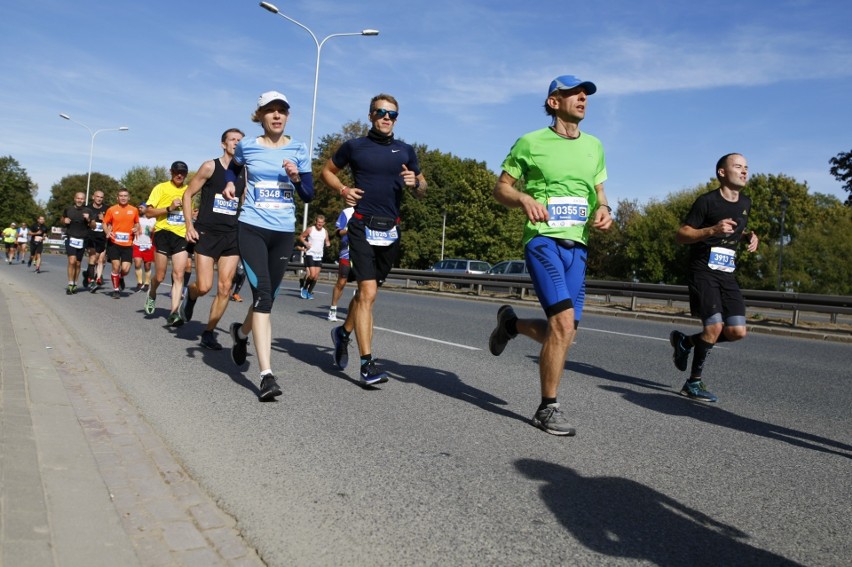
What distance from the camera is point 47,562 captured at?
8.32 feet

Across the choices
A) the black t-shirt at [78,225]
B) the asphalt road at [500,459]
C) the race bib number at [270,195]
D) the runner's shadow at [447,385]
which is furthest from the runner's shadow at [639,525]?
the black t-shirt at [78,225]

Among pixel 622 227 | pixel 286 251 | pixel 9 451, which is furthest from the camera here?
pixel 622 227

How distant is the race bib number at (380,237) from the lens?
6.00 meters

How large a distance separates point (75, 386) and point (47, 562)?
3.27 m

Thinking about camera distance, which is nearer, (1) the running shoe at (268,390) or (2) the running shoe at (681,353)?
(1) the running shoe at (268,390)

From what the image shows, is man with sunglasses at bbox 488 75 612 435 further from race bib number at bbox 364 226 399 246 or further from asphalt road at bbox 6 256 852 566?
race bib number at bbox 364 226 399 246

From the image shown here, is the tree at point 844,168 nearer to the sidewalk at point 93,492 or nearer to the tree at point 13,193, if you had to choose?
the sidewalk at point 93,492

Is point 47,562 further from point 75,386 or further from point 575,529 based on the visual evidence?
point 75,386

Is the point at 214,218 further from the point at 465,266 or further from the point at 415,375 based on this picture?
the point at 465,266

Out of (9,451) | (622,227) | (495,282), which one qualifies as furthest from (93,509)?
(622,227)

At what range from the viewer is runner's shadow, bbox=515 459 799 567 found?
9.19 feet

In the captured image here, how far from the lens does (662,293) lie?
19.5m

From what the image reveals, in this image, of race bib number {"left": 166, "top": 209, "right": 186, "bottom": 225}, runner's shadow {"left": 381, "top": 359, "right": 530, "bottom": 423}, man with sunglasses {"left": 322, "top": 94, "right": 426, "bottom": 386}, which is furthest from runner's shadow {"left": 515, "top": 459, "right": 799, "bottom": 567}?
race bib number {"left": 166, "top": 209, "right": 186, "bottom": 225}

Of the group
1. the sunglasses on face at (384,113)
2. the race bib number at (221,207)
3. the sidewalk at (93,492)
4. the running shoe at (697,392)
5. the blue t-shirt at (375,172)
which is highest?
the sunglasses on face at (384,113)
